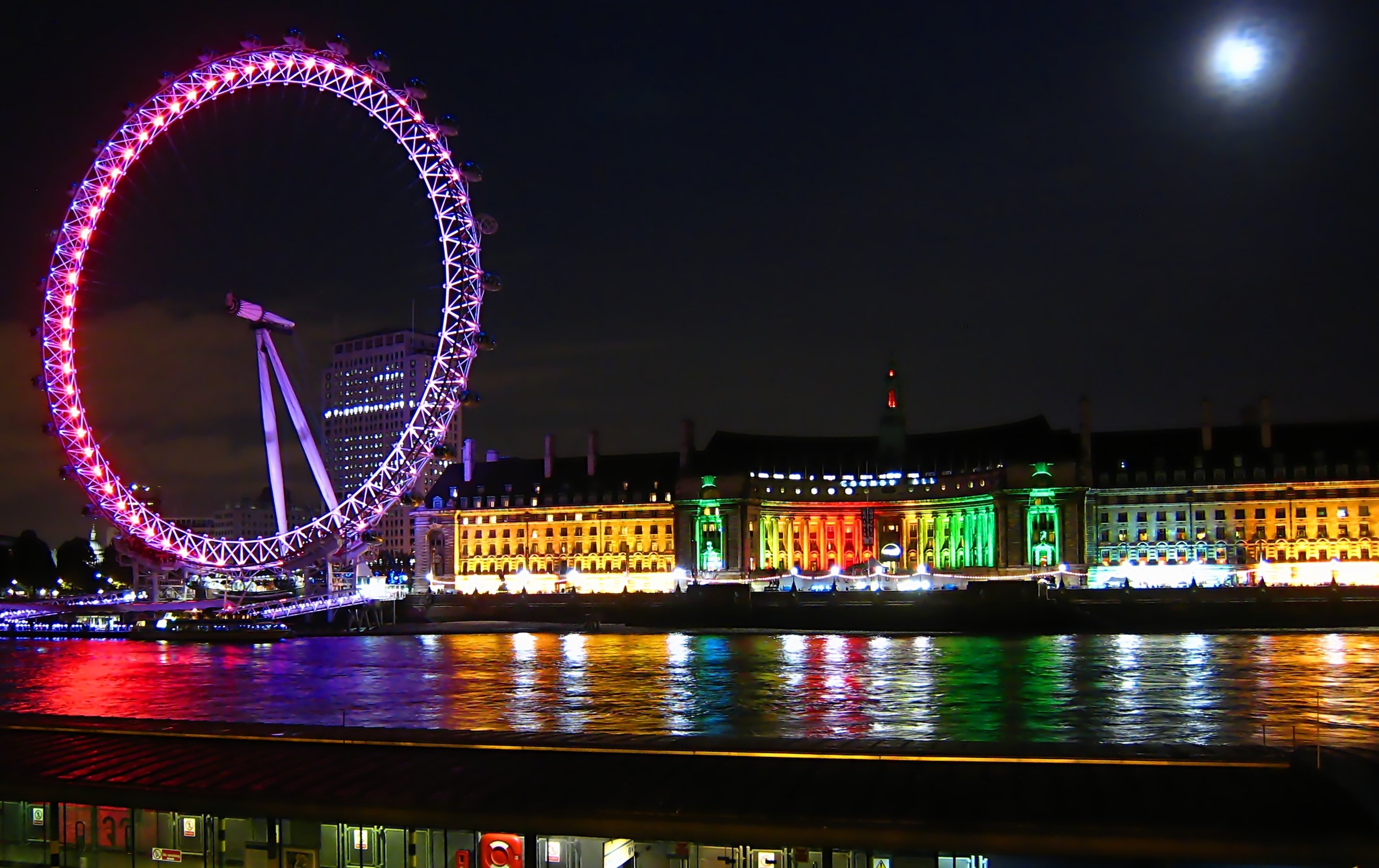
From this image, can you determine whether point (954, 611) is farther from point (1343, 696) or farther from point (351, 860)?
point (351, 860)

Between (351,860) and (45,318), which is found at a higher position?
(45,318)

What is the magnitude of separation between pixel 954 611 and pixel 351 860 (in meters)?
79.4

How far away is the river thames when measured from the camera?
40500 mm

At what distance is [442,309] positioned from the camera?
6556cm

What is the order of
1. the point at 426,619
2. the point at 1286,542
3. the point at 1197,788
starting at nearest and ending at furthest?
the point at 1197,788
the point at 426,619
the point at 1286,542

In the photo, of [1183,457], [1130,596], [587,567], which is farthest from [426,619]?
[1183,457]

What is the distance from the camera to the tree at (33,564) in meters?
150

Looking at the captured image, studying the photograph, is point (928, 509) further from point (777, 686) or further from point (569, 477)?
point (777, 686)

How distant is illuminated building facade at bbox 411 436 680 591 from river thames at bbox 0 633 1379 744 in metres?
50.8

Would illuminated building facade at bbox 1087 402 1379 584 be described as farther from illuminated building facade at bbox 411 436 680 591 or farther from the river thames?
illuminated building facade at bbox 411 436 680 591

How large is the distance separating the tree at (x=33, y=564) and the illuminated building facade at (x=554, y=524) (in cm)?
4442

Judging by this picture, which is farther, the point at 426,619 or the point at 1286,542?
the point at 1286,542

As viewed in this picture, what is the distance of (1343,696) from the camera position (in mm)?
47031

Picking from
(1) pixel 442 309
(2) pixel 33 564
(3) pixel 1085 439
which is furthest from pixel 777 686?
(2) pixel 33 564
